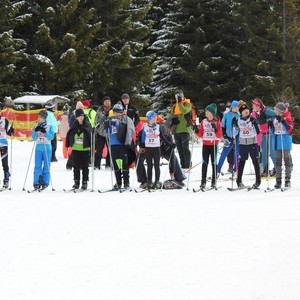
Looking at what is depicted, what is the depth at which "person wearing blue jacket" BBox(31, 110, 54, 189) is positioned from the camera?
1232 cm

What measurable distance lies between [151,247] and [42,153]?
6253 mm

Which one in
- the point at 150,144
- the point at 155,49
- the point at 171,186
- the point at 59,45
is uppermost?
the point at 155,49

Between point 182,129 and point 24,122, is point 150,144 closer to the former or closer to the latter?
point 182,129

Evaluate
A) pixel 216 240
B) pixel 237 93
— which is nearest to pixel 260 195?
pixel 216 240

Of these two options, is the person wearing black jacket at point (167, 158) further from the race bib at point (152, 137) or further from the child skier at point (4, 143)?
the child skier at point (4, 143)

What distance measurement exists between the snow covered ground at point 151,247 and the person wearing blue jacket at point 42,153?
4.88 ft

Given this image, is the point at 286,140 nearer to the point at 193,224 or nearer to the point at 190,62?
the point at 193,224

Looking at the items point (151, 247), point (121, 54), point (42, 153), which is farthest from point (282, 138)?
point (121, 54)

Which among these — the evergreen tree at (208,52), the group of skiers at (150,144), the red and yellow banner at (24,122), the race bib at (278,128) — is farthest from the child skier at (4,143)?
the evergreen tree at (208,52)

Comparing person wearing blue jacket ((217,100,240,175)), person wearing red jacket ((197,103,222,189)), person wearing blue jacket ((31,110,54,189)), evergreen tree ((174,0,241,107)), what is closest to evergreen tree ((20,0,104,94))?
evergreen tree ((174,0,241,107))

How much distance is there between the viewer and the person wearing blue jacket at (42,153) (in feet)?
40.4

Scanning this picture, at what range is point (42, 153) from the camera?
12.5 meters

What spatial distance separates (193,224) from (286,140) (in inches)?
186

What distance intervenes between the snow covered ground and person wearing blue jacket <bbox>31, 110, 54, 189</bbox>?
1.49 metres
